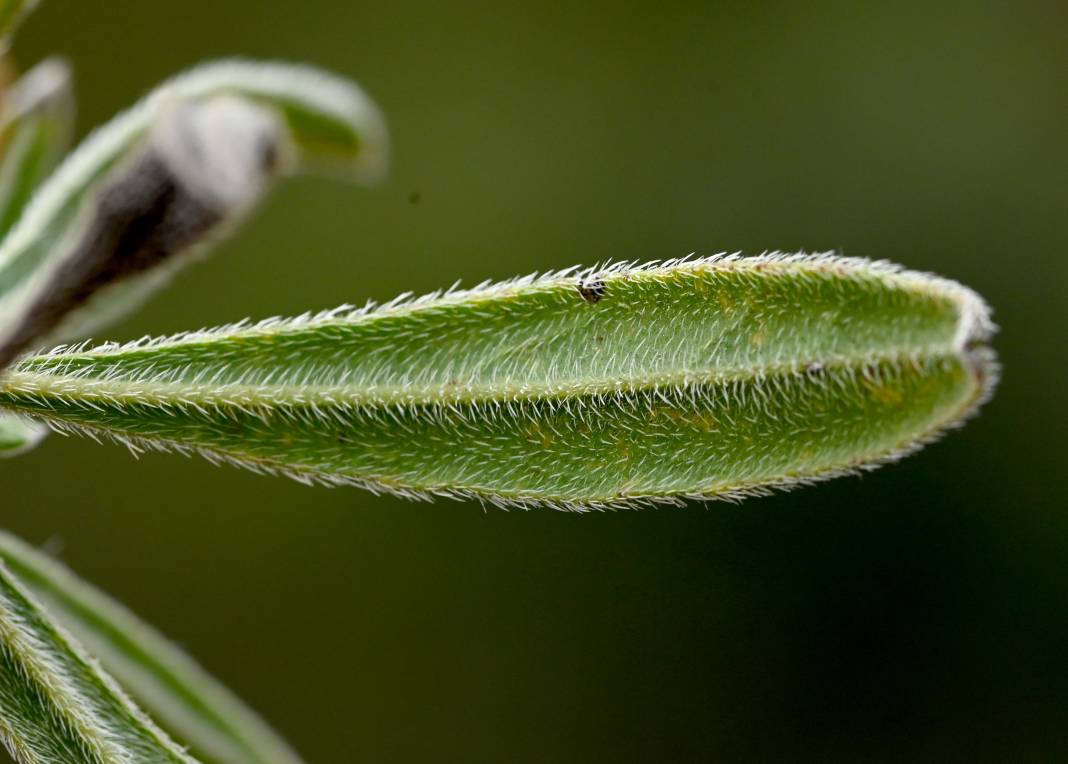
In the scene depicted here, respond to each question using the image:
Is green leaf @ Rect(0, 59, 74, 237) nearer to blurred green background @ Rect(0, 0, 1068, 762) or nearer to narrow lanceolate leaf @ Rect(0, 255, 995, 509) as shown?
narrow lanceolate leaf @ Rect(0, 255, 995, 509)

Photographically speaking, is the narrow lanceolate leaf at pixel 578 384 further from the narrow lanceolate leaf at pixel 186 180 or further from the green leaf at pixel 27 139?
the green leaf at pixel 27 139

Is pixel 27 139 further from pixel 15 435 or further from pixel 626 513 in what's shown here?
pixel 626 513

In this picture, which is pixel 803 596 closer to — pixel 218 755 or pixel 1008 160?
pixel 1008 160

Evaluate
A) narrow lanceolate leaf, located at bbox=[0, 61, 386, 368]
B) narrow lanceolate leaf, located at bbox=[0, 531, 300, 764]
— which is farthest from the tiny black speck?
narrow lanceolate leaf, located at bbox=[0, 531, 300, 764]

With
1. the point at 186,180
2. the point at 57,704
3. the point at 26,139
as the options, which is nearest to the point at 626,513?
the point at 26,139

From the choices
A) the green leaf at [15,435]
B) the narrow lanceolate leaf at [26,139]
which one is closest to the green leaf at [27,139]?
the narrow lanceolate leaf at [26,139]

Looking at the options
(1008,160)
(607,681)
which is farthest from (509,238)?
(1008,160)
